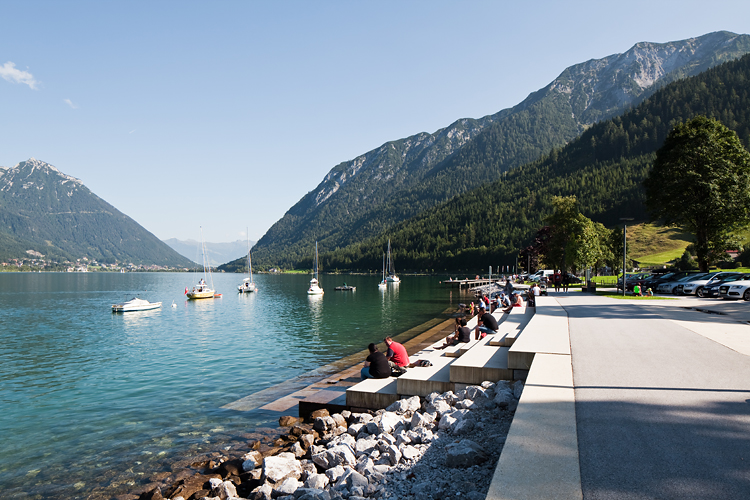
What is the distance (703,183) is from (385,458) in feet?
150

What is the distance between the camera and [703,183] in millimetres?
41281

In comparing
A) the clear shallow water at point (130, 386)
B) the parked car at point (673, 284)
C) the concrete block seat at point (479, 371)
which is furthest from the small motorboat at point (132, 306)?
the parked car at point (673, 284)

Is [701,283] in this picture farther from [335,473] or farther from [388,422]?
[335,473]

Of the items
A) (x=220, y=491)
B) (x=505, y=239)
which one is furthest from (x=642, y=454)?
(x=505, y=239)

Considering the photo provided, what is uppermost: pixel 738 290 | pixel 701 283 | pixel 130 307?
pixel 701 283

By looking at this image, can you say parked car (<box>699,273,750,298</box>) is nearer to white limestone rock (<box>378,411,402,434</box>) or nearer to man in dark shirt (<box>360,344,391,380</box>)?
man in dark shirt (<box>360,344,391,380</box>)

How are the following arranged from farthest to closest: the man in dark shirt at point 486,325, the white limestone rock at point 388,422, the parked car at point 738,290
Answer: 1. the parked car at point 738,290
2. the man in dark shirt at point 486,325
3. the white limestone rock at point 388,422

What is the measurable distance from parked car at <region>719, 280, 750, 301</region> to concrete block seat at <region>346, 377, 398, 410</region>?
103 feet

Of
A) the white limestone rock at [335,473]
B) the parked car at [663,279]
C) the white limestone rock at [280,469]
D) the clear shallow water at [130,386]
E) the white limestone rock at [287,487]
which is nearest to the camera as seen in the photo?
the white limestone rock at [287,487]

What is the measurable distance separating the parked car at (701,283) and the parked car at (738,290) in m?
2.80

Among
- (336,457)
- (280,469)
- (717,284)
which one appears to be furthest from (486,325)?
(717,284)

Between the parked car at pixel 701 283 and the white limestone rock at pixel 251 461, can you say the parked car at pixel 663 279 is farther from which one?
the white limestone rock at pixel 251 461

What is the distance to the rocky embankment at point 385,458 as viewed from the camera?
6.98m

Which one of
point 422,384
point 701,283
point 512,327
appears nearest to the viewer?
point 422,384
